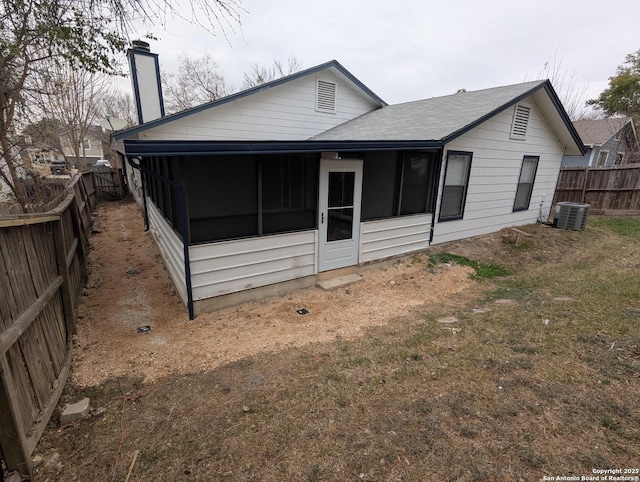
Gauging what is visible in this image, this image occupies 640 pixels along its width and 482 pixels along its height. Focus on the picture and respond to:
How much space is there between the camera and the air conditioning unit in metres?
9.02

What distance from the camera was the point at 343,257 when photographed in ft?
19.8

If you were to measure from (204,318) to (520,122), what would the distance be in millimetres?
8835

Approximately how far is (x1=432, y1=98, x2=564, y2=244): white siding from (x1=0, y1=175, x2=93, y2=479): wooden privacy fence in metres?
6.93

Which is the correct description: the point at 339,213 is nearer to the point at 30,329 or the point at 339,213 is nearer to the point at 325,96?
the point at 30,329

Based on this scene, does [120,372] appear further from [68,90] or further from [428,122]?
[68,90]

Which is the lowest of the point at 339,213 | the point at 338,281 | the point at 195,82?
the point at 338,281

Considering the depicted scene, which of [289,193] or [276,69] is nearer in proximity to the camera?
[289,193]

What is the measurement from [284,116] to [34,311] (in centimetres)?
729

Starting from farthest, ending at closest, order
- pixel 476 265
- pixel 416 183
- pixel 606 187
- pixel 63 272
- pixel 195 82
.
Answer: pixel 195 82 → pixel 606 187 → pixel 476 265 → pixel 416 183 → pixel 63 272

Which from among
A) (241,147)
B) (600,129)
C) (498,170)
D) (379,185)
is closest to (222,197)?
(241,147)

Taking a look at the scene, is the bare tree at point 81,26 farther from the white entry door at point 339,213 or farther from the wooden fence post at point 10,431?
the wooden fence post at point 10,431

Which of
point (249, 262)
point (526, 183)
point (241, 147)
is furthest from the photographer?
point (526, 183)

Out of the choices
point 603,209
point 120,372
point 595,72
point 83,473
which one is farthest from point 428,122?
point 595,72

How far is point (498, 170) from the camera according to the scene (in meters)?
7.97
